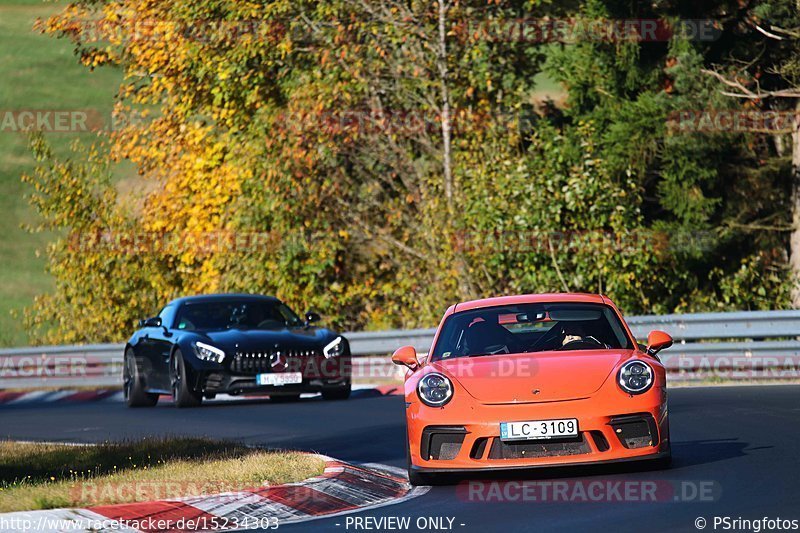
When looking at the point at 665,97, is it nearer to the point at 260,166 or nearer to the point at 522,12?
the point at 522,12

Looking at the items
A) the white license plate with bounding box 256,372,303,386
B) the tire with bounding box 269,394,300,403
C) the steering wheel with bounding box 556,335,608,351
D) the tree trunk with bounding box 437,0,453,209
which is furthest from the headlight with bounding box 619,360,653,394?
the tree trunk with bounding box 437,0,453,209

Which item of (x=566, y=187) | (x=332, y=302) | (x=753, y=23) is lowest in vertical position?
(x=332, y=302)

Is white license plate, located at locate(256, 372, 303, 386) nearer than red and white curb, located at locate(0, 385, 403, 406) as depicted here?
Yes

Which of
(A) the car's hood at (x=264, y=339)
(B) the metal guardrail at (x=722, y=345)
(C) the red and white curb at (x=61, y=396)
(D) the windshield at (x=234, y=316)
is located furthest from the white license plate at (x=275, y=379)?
(C) the red and white curb at (x=61, y=396)

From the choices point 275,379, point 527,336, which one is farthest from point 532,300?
point 275,379

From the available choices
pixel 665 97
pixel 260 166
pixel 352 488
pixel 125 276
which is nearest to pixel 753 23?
pixel 665 97

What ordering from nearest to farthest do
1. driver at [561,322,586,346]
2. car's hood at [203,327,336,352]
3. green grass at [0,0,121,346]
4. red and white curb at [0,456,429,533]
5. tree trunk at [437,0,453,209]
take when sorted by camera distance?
red and white curb at [0,456,429,533] → driver at [561,322,586,346] → car's hood at [203,327,336,352] → tree trunk at [437,0,453,209] → green grass at [0,0,121,346]

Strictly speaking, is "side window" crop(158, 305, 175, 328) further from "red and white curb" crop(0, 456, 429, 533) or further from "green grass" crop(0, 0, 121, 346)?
"green grass" crop(0, 0, 121, 346)

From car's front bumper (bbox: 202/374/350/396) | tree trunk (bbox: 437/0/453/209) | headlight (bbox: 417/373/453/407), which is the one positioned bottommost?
car's front bumper (bbox: 202/374/350/396)

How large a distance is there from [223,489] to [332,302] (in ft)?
69.3

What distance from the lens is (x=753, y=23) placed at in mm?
28203

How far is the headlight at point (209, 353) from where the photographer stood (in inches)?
744

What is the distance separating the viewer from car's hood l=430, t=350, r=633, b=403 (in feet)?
32.2

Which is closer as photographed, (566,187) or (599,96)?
(566,187)
